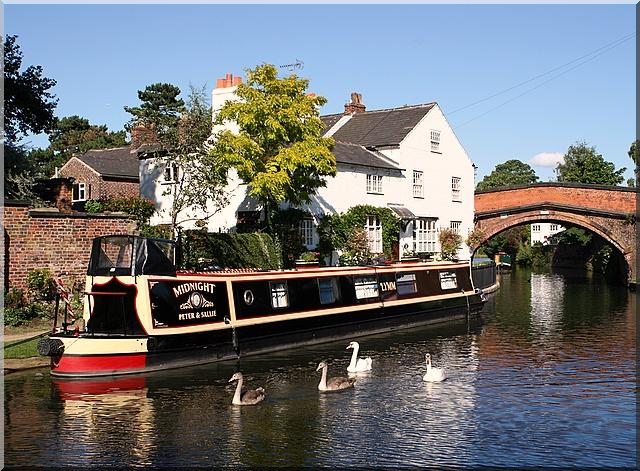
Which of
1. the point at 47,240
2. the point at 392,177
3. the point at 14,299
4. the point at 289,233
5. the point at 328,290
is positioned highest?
the point at 392,177

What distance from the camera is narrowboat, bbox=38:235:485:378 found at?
60.3 ft

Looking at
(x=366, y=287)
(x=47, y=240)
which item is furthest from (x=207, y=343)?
(x=366, y=287)

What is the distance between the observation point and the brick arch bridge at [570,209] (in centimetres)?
4725

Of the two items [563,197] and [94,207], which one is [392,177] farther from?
[94,207]

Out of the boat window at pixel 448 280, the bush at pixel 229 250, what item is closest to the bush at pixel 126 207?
the bush at pixel 229 250

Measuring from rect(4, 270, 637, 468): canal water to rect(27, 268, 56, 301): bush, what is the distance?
516 centimetres

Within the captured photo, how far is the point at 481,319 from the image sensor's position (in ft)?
107

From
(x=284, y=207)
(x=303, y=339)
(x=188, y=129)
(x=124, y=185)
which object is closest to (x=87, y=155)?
(x=124, y=185)

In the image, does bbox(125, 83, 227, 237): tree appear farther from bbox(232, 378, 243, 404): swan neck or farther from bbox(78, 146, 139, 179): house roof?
bbox(78, 146, 139, 179): house roof

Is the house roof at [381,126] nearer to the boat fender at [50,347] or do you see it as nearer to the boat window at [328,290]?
the boat window at [328,290]

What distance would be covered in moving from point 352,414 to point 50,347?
728 centimetres

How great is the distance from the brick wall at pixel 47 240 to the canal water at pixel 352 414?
18.4 feet

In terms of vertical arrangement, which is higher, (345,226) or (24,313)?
(345,226)

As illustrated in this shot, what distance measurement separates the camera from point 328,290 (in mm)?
24734
